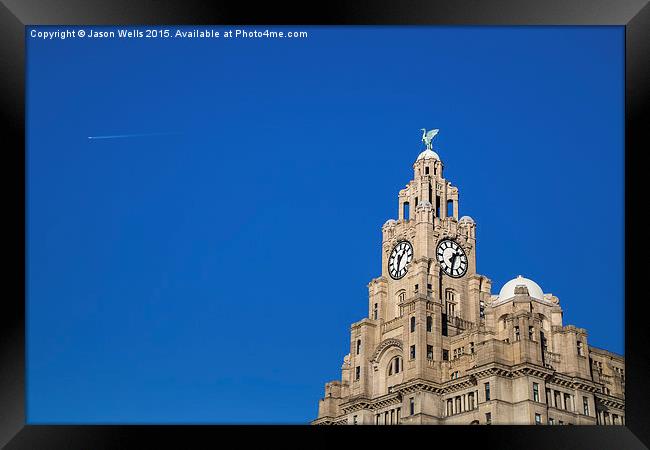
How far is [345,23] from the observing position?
1598 cm

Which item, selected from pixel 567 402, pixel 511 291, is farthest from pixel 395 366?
pixel 567 402

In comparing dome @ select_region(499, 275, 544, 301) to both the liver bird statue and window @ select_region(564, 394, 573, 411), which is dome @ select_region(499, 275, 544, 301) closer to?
window @ select_region(564, 394, 573, 411)

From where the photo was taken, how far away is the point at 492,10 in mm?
15688

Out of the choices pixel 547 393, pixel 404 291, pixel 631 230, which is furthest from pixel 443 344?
pixel 631 230

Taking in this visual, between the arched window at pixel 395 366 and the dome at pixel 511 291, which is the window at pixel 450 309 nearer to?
the arched window at pixel 395 366

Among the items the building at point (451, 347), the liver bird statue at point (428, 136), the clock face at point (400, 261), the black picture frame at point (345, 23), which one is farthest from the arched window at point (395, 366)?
the black picture frame at point (345, 23)

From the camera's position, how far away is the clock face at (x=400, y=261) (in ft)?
154

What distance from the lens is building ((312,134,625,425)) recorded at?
128 ft

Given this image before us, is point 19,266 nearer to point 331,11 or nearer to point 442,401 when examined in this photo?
point 331,11

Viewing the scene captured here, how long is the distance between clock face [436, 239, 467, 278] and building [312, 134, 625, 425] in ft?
0.16

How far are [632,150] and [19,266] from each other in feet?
27.2

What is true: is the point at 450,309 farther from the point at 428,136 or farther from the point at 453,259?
the point at 428,136

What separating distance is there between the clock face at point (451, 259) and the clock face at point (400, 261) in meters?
1.28

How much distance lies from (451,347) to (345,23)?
103ft
